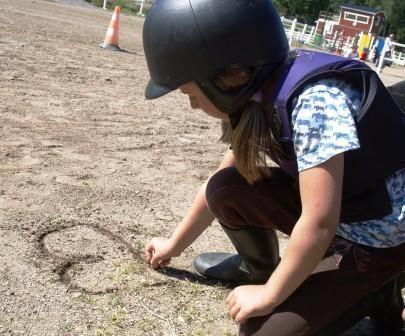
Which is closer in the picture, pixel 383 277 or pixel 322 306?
pixel 322 306

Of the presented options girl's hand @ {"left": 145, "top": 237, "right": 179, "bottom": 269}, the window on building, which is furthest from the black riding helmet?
the window on building

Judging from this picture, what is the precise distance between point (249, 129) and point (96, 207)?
141 cm

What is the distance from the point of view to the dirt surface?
2105 mm

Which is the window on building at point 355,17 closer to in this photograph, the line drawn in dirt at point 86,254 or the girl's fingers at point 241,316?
the line drawn in dirt at point 86,254

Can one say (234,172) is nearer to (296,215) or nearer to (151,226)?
(296,215)

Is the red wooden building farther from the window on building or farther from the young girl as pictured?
the young girl

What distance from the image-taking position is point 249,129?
1.76 m

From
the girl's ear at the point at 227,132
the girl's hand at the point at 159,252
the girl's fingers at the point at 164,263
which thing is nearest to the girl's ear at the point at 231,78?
the girl's ear at the point at 227,132

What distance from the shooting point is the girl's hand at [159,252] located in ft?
7.84

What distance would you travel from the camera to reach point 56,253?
244cm

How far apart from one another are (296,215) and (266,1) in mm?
744

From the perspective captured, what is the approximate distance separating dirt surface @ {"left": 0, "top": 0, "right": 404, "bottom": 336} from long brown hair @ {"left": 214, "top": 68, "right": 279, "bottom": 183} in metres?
0.71

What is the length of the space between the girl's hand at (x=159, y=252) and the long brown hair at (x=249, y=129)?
0.68m

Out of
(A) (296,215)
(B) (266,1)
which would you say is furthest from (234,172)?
(B) (266,1)
